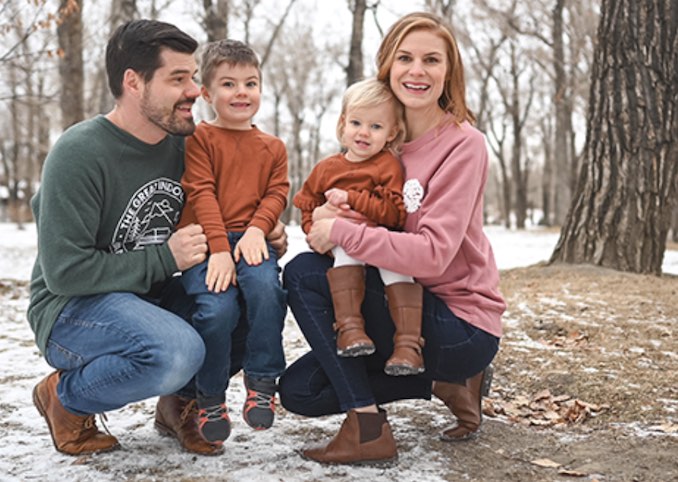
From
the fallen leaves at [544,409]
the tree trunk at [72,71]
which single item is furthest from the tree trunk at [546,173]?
the fallen leaves at [544,409]

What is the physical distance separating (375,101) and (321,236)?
1.85 feet

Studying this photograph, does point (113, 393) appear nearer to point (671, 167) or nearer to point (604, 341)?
point (604, 341)

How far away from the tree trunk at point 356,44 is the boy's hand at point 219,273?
11185mm

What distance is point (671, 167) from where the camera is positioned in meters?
6.21

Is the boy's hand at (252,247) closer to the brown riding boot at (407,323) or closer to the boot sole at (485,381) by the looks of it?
the brown riding boot at (407,323)

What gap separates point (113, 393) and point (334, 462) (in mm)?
799

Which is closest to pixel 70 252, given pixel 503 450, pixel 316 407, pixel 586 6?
pixel 316 407

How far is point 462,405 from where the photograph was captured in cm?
279

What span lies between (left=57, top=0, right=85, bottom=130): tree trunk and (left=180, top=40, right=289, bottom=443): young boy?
31.4ft

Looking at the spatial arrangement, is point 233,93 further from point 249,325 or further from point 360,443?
point 360,443

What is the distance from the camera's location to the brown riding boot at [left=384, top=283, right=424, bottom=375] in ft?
8.04

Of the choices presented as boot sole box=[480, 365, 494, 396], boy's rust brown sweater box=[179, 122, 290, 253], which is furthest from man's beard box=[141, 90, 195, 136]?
boot sole box=[480, 365, 494, 396]

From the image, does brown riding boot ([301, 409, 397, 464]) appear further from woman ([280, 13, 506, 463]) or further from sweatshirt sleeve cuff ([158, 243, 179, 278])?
sweatshirt sleeve cuff ([158, 243, 179, 278])

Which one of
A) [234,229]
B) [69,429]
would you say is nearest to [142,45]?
[234,229]
